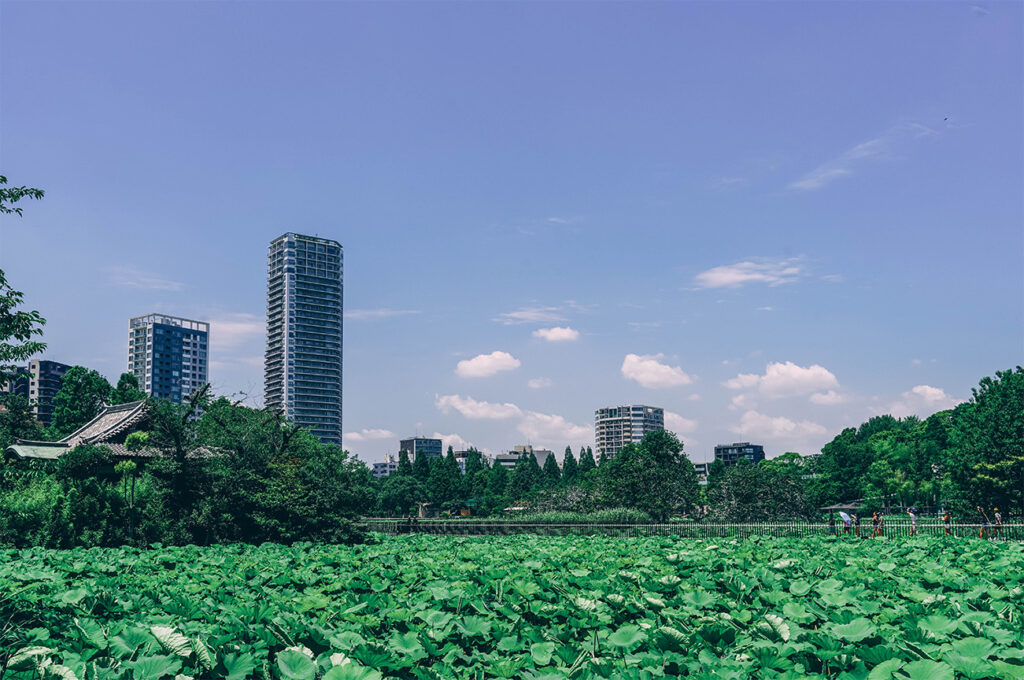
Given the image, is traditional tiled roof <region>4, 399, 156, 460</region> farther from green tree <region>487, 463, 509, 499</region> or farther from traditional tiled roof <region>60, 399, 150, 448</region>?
green tree <region>487, 463, 509, 499</region>

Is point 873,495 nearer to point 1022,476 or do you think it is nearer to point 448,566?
point 1022,476

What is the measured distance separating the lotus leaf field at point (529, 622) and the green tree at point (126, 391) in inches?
2341

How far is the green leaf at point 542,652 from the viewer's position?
13.1ft

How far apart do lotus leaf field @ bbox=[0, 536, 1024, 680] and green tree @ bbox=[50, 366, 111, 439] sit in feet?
188

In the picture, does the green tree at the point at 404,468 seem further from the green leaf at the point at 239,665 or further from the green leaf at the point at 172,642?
the green leaf at the point at 239,665

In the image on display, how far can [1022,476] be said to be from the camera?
1581 inches

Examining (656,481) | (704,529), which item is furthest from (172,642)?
(656,481)

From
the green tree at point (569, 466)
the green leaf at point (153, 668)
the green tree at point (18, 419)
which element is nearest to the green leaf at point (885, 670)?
the green leaf at point (153, 668)

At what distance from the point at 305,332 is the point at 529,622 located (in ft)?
499

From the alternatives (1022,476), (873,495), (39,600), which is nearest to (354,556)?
(39,600)

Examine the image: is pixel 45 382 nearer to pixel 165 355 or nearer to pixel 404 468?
pixel 165 355

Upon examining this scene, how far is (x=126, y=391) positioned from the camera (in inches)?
2514

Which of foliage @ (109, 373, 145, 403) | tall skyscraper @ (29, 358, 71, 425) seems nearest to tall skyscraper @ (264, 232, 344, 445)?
tall skyscraper @ (29, 358, 71, 425)

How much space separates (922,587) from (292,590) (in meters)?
6.06
